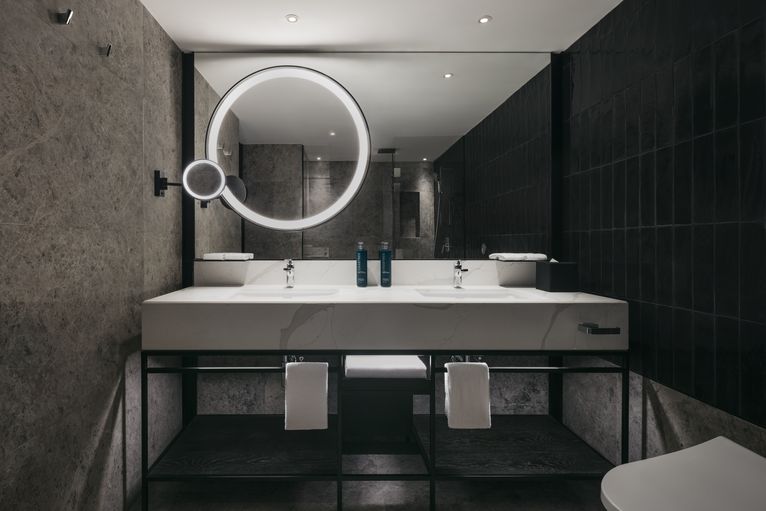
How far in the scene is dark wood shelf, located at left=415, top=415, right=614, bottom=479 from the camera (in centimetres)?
175

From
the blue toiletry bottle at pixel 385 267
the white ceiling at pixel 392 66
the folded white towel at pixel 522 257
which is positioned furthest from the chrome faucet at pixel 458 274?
the white ceiling at pixel 392 66

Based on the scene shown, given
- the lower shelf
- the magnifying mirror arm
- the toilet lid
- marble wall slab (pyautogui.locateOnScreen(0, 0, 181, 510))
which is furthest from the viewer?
the magnifying mirror arm

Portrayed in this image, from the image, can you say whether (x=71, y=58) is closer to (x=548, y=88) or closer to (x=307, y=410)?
(x=307, y=410)

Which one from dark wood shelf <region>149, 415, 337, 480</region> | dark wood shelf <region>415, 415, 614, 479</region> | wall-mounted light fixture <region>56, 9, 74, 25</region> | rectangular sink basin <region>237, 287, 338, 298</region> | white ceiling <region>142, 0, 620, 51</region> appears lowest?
dark wood shelf <region>415, 415, 614, 479</region>

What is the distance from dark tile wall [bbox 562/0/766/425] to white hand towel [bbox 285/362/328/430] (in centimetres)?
124

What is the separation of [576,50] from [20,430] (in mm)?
2551

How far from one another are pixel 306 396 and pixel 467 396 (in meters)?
0.62

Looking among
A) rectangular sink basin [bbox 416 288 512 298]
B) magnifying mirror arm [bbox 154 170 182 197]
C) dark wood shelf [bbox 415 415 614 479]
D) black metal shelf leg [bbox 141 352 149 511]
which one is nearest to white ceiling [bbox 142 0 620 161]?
magnifying mirror arm [bbox 154 170 182 197]

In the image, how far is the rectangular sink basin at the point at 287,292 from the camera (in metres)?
1.92

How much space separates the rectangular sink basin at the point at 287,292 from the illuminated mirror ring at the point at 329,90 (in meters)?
0.32

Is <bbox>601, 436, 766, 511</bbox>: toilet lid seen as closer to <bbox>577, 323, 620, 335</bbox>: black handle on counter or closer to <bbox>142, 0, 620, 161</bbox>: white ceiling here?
<bbox>577, 323, 620, 335</bbox>: black handle on counter

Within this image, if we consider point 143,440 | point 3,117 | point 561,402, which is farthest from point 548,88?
point 143,440

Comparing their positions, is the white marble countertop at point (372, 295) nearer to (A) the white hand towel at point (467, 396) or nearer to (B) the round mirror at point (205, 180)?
(A) the white hand towel at point (467, 396)

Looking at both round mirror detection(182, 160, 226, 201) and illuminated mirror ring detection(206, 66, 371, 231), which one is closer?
round mirror detection(182, 160, 226, 201)
